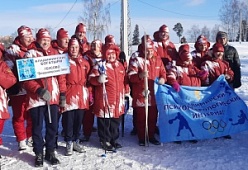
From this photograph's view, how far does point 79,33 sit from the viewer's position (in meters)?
7.21

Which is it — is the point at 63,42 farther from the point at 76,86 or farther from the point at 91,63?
the point at 76,86

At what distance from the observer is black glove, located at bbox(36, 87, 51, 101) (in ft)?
15.6

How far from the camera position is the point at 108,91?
18.6 ft

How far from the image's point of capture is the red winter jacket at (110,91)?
5.68m

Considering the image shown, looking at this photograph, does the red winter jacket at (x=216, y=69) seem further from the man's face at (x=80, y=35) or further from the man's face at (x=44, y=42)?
the man's face at (x=44, y=42)

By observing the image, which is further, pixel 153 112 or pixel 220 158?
pixel 153 112

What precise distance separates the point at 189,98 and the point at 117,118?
1413 millimetres

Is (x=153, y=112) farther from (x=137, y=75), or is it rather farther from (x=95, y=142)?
(x=95, y=142)

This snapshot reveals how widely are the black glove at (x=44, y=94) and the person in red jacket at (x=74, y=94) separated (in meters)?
0.61

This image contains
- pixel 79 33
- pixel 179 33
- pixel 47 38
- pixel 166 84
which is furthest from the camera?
pixel 179 33

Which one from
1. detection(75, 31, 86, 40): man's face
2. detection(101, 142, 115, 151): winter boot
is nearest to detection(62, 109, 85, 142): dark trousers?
detection(101, 142, 115, 151): winter boot

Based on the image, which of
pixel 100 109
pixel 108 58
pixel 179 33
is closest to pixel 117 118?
pixel 100 109

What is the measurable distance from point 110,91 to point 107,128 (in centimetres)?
69

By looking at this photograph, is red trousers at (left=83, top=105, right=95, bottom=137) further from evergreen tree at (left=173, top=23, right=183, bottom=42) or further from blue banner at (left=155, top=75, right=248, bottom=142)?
evergreen tree at (left=173, top=23, right=183, bottom=42)
